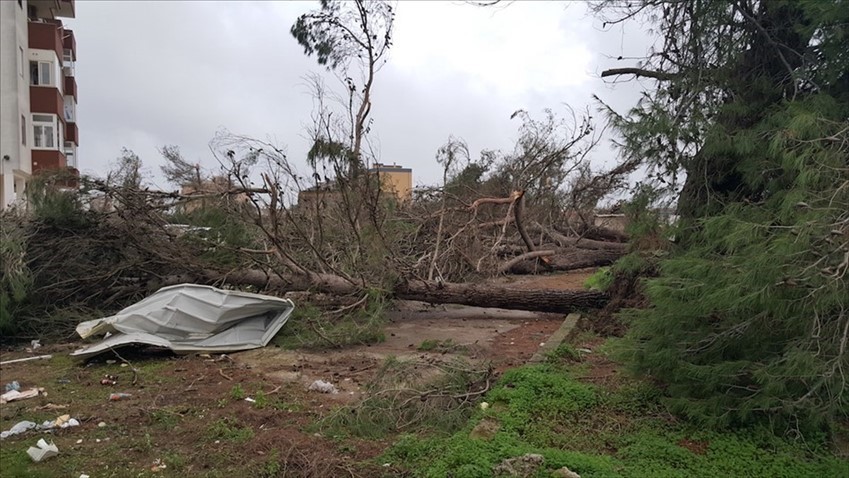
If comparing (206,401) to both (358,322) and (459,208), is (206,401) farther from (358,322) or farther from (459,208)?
(459,208)

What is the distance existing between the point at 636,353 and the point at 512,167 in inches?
403

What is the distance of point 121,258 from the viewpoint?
870cm

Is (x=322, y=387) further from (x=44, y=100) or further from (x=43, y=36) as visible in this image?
(x=43, y=36)

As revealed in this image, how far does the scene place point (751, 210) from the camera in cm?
432

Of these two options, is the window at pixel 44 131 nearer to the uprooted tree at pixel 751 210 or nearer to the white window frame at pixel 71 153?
the white window frame at pixel 71 153

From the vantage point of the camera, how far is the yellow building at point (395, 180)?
9430 millimetres

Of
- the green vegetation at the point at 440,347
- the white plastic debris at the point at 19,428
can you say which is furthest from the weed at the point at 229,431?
the green vegetation at the point at 440,347

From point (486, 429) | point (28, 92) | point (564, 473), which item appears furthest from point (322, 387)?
point (28, 92)

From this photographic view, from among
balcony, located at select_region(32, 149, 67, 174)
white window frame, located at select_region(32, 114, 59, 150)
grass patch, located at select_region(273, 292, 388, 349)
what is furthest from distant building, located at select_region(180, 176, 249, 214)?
white window frame, located at select_region(32, 114, 59, 150)

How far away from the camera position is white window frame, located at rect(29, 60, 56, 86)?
2155cm

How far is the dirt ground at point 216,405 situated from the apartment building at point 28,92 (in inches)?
Result: 538

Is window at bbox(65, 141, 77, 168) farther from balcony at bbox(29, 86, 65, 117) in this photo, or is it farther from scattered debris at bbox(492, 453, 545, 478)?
scattered debris at bbox(492, 453, 545, 478)

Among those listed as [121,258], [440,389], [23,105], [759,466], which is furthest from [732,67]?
[23,105]

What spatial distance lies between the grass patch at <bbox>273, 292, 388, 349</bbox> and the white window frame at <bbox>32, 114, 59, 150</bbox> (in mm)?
18517
